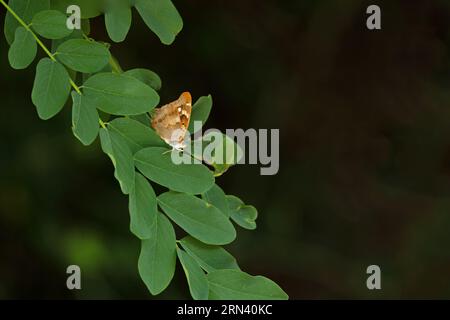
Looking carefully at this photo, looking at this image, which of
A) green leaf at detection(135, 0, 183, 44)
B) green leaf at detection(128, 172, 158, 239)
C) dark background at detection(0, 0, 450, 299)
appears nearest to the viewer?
green leaf at detection(128, 172, 158, 239)

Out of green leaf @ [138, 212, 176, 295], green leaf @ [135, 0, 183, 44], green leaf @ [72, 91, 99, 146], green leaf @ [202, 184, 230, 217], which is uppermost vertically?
green leaf @ [135, 0, 183, 44]

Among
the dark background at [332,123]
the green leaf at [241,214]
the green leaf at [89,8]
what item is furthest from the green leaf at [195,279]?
the dark background at [332,123]

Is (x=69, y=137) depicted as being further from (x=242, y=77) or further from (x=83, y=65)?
(x=83, y=65)

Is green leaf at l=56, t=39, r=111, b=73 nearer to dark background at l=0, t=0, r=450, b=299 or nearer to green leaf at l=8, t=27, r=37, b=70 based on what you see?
green leaf at l=8, t=27, r=37, b=70

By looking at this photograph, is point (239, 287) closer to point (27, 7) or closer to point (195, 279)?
point (195, 279)

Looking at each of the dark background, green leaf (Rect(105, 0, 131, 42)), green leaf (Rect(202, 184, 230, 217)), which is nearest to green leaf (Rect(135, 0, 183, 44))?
green leaf (Rect(105, 0, 131, 42))

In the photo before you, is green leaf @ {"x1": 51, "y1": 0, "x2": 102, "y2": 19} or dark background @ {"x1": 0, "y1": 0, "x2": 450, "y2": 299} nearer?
green leaf @ {"x1": 51, "y1": 0, "x2": 102, "y2": 19}

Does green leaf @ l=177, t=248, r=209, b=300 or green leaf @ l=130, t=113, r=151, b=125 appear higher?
green leaf @ l=130, t=113, r=151, b=125
